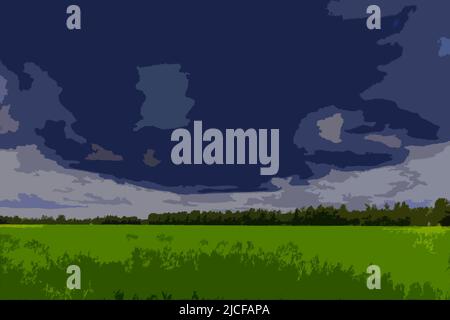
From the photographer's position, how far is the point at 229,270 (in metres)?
9.71

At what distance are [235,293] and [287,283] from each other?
96 cm

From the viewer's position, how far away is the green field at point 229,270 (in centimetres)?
849

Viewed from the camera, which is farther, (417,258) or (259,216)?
(259,216)

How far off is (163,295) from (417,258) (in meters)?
5.06

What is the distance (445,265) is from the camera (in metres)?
10.1

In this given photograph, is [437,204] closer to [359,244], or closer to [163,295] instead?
[359,244]

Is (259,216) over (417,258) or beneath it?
over

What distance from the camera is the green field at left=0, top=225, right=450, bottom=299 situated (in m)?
8.49

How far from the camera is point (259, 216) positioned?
12.5m
